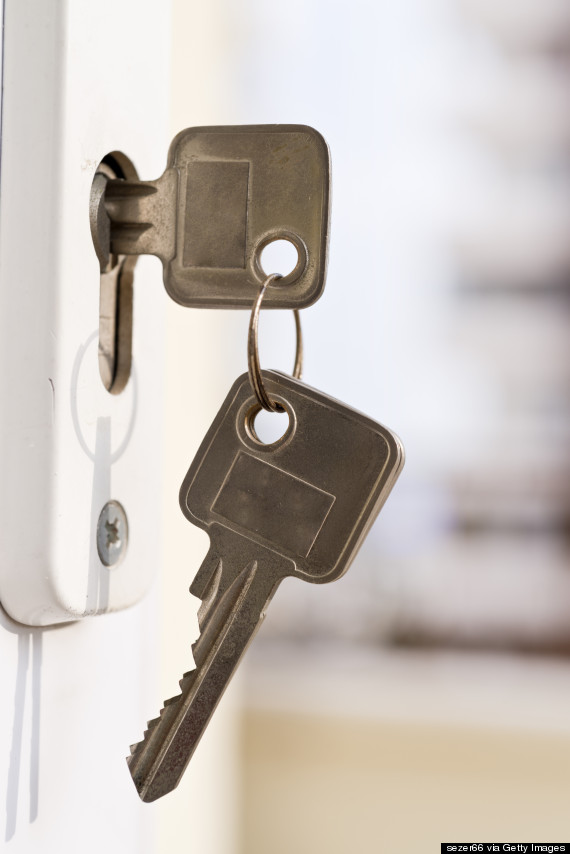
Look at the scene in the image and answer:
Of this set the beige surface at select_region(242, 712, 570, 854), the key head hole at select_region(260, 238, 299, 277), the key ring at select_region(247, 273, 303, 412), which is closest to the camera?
the key ring at select_region(247, 273, 303, 412)

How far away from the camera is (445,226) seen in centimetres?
115

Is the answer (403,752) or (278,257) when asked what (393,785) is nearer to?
(403,752)

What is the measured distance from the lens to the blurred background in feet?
3.61

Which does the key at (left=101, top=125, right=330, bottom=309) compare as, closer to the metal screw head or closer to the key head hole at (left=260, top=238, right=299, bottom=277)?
the metal screw head

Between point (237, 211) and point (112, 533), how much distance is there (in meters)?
0.10

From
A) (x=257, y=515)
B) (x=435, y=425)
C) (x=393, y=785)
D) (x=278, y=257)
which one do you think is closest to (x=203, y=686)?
(x=257, y=515)

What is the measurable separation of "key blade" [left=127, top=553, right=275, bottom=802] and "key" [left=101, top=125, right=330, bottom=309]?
0.08m

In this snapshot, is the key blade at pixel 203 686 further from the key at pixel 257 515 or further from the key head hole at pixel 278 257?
the key head hole at pixel 278 257

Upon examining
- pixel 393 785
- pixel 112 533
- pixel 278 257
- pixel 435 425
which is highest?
pixel 278 257

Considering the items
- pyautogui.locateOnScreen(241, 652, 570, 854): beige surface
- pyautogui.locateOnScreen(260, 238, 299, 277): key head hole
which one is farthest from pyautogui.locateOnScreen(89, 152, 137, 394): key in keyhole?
pyautogui.locateOnScreen(241, 652, 570, 854): beige surface

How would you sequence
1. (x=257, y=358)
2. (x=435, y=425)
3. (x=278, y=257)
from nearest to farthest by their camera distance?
1. (x=257, y=358)
2. (x=278, y=257)
3. (x=435, y=425)

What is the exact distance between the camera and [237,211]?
215 millimetres

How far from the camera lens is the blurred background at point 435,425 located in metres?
1.10

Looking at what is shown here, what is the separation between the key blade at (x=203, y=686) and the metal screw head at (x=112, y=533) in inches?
1.4
